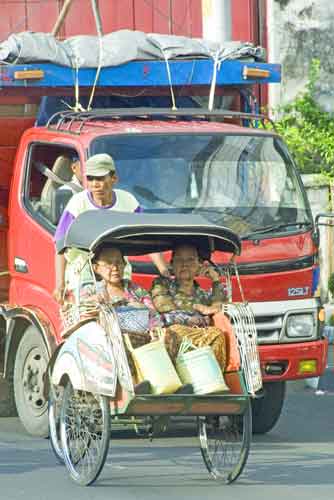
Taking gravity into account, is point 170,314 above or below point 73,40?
below

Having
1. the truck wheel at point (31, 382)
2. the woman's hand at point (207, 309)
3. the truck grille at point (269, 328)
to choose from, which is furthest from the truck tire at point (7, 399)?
the woman's hand at point (207, 309)

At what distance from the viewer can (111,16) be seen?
2317 centimetres

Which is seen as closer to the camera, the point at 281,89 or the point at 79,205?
the point at 79,205

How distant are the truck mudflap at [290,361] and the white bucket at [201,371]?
1.92 metres

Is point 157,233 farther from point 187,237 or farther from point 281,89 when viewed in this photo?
point 281,89

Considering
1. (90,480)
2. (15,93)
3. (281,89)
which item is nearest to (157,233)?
(90,480)

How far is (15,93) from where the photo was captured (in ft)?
41.5

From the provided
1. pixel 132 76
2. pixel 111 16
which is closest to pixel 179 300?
pixel 132 76

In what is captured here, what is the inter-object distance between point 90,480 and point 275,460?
167 cm

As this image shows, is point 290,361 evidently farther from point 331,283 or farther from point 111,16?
point 111,16

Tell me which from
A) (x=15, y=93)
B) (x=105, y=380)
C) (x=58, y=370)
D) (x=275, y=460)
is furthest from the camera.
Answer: (x=15, y=93)

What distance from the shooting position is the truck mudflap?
11.5m

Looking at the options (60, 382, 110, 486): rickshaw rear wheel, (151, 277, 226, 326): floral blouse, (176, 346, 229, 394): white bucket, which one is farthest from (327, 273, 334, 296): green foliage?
(176, 346, 229, 394): white bucket

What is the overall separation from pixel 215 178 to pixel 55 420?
8.33 ft
